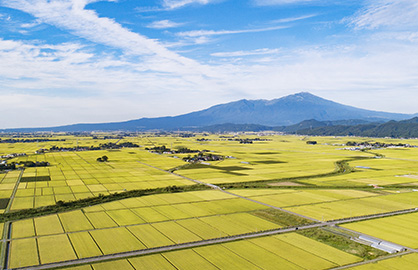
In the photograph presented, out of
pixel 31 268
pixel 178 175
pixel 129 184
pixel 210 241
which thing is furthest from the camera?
pixel 178 175

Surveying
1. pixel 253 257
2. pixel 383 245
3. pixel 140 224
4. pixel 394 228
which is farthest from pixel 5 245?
pixel 394 228

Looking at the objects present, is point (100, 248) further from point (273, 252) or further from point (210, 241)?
point (273, 252)

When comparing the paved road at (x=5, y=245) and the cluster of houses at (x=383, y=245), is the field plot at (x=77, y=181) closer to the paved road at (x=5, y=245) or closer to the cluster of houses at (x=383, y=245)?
the paved road at (x=5, y=245)

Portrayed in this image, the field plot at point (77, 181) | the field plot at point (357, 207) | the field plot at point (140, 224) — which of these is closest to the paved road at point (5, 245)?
the field plot at point (140, 224)

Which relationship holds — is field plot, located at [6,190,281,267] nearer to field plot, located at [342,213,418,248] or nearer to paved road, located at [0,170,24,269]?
paved road, located at [0,170,24,269]

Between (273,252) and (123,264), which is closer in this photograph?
(123,264)

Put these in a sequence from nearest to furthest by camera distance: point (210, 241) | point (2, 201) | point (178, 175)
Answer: point (210, 241) < point (2, 201) < point (178, 175)

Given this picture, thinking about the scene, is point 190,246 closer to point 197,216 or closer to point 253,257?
point 253,257

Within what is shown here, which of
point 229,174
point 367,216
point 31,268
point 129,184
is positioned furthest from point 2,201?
point 367,216
